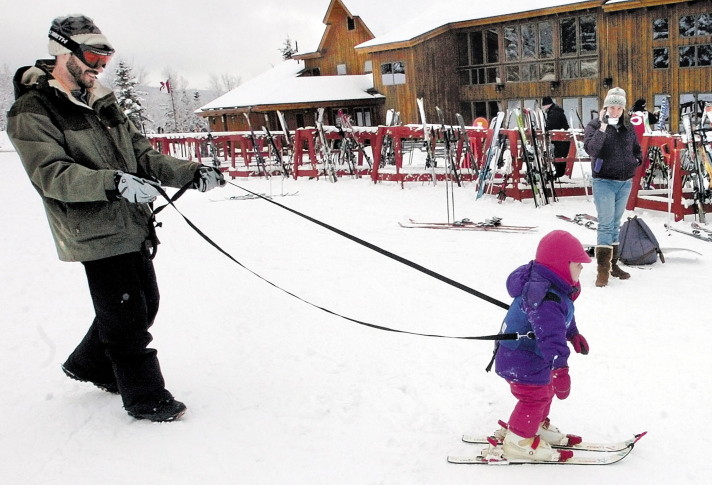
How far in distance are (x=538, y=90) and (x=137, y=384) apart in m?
25.3

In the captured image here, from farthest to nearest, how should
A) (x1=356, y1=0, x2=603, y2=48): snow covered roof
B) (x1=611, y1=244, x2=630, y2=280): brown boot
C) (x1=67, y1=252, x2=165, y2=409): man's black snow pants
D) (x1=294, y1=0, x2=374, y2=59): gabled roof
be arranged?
(x1=294, y1=0, x2=374, y2=59): gabled roof < (x1=356, y1=0, x2=603, y2=48): snow covered roof < (x1=611, y1=244, x2=630, y2=280): brown boot < (x1=67, y1=252, x2=165, y2=409): man's black snow pants

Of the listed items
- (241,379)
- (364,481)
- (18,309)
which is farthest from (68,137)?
(18,309)

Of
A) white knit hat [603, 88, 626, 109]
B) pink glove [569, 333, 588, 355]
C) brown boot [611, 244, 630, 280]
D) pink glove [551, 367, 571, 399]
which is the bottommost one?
brown boot [611, 244, 630, 280]

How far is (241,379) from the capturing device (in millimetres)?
3883

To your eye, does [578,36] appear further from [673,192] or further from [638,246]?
[638,246]

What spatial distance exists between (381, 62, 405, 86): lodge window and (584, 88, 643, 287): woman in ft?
75.6

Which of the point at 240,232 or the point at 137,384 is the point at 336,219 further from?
the point at 137,384

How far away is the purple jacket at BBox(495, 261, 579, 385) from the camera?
2.54m

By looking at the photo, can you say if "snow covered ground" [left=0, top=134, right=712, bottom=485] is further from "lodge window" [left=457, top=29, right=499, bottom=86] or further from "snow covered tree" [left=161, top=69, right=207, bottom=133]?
"snow covered tree" [left=161, top=69, right=207, bottom=133]

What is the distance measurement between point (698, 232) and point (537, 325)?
581 centimetres

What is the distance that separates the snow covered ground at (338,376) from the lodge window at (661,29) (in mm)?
17626

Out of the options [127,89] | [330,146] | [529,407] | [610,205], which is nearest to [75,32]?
[529,407]

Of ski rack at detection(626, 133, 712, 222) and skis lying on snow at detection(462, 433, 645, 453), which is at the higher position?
ski rack at detection(626, 133, 712, 222)

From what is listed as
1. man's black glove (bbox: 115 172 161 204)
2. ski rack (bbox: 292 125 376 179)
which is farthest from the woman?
ski rack (bbox: 292 125 376 179)
